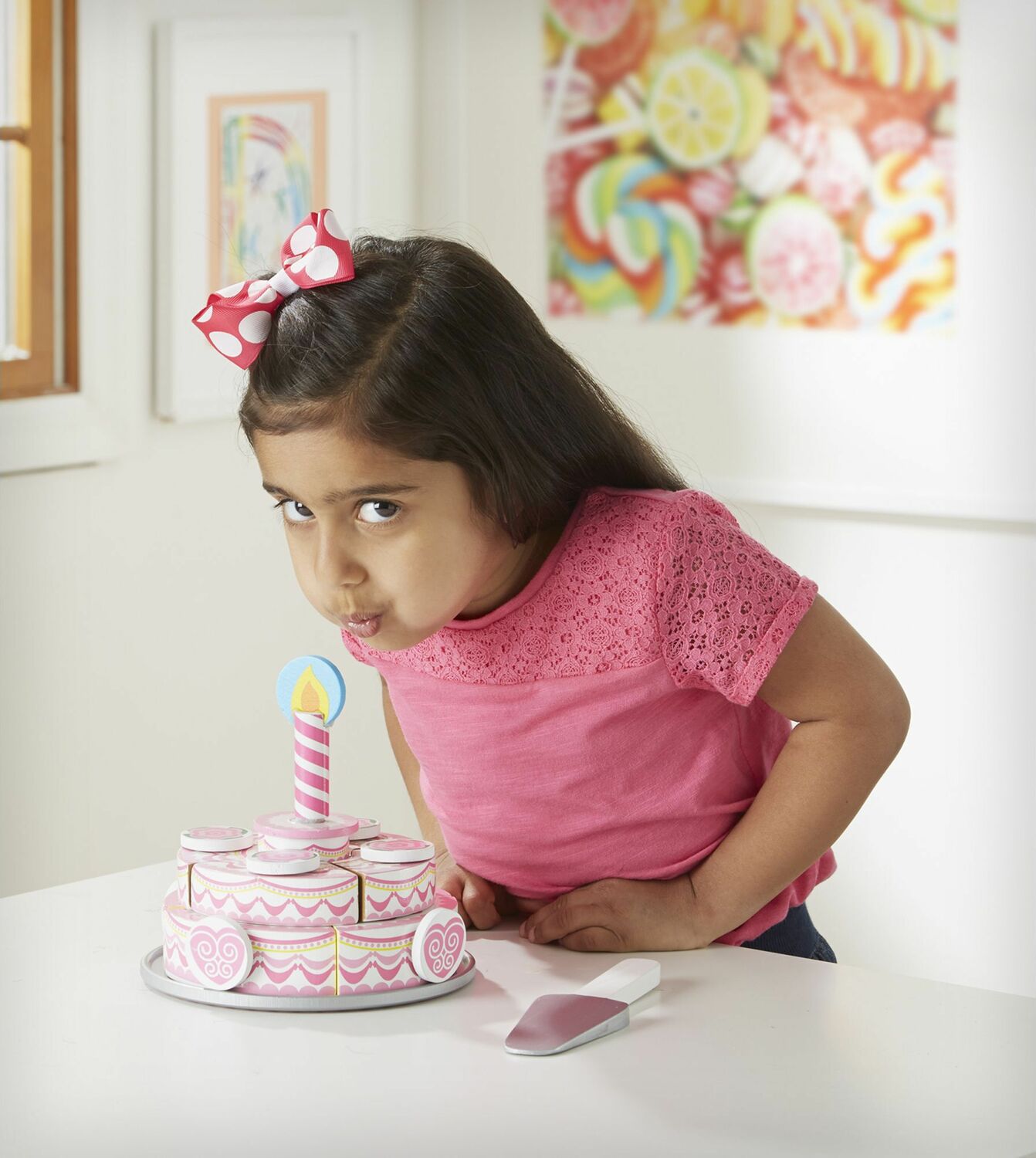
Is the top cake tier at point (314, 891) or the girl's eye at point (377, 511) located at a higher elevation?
the girl's eye at point (377, 511)

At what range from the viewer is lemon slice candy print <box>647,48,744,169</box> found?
2.40 metres

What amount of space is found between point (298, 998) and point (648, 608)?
317 mm

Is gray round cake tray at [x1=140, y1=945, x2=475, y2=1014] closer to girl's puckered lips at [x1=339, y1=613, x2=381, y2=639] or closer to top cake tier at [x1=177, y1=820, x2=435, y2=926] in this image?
top cake tier at [x1=177, y1=820, x2=435, y2=926]

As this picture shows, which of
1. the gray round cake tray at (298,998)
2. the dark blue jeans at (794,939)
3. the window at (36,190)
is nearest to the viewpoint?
the gray round cake tray at (298,998)

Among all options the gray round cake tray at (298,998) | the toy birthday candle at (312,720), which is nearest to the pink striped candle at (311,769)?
the toy birthday candle at (312,720)

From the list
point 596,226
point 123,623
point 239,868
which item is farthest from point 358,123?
point 239,868

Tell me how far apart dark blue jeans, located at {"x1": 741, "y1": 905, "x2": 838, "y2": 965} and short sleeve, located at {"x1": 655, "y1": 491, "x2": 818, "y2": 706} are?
0.22 meters

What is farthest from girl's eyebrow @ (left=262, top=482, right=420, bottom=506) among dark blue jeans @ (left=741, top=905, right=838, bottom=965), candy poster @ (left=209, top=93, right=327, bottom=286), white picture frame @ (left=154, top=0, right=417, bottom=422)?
candy poster @ (left=209, top=93, right=327, bottom=286)

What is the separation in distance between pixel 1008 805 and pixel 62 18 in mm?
1595

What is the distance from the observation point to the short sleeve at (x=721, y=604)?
3.31ft

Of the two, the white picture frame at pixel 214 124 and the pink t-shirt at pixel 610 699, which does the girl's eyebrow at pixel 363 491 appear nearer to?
the pink t-shirt at pixel 610 699

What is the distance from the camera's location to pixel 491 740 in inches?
42.7

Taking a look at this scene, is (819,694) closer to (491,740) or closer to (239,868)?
(491,740)

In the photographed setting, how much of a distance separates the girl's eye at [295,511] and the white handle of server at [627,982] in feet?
1.03
